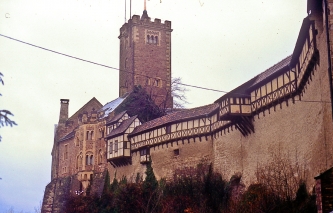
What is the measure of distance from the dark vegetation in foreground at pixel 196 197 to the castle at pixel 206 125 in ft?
3.49

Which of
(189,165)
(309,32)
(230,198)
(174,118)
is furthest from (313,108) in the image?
(174,118)

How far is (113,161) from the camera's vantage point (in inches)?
2167

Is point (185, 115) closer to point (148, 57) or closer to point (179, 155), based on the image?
point (179, 155)

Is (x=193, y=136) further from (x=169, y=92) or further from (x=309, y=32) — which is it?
(x=169, y=92)

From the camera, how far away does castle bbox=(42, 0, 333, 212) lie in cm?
2636

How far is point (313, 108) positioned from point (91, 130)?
3718 cm

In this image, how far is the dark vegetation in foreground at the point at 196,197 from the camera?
28016mm

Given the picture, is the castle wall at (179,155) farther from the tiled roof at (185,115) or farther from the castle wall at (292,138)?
the tiled roof at (185,115)

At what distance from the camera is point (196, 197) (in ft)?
125

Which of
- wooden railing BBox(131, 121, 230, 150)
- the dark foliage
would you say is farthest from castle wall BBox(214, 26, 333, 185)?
the dark foliage

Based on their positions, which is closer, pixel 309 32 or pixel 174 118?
pixel 309 32

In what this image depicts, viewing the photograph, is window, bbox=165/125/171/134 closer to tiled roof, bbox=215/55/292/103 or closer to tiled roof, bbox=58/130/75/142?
tiled roof, bbox=215/55/292/103

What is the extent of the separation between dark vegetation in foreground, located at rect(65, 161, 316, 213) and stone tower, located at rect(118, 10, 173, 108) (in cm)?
2473

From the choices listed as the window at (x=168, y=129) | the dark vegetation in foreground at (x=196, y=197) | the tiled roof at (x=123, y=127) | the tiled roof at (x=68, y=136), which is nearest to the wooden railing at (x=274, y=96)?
the dark vegetation in foreground at (x=196, y=197)
